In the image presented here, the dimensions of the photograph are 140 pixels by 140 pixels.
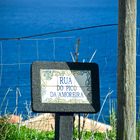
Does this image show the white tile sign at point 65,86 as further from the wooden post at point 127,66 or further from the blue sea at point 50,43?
the blue sea at point 50,43

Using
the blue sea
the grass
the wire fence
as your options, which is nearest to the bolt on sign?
the blue sea

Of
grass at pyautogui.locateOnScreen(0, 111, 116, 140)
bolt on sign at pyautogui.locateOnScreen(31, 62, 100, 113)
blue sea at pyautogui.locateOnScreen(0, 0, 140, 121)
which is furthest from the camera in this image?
blue sea at pyautogui.locateOnScreen(0, 0, 140, 121)

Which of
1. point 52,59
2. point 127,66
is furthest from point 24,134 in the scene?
point 52,59

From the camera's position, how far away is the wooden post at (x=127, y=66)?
3307 mm

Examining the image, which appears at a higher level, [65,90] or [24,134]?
[65,90]

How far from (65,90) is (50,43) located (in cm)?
731

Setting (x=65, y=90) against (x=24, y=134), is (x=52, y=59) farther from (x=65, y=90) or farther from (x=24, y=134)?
(x=65, y=90)

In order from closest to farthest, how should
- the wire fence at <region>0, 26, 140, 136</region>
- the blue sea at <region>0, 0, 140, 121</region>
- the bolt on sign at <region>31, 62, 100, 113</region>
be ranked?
the bolt on sign at <region>31, 62, 100, 113</region>
the wire fence at <region>0, 26, 140, 136</region>
the blue sea at <region>0, 0, 140, 121</region>

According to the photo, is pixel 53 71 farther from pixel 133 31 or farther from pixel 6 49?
pixel 6 49

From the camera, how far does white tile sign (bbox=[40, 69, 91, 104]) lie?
10.9ft

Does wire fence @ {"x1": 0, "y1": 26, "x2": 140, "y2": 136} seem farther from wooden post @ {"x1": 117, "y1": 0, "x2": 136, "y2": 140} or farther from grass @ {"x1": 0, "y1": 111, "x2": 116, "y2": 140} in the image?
wooden post @ {"x1": 117, "y1": 0, "x2": 136, "y2": 140}

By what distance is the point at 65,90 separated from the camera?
11.0 ft

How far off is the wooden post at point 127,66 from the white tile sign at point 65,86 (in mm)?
189

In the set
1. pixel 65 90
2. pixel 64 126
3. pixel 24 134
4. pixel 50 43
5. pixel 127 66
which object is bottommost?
pixel 24 134
